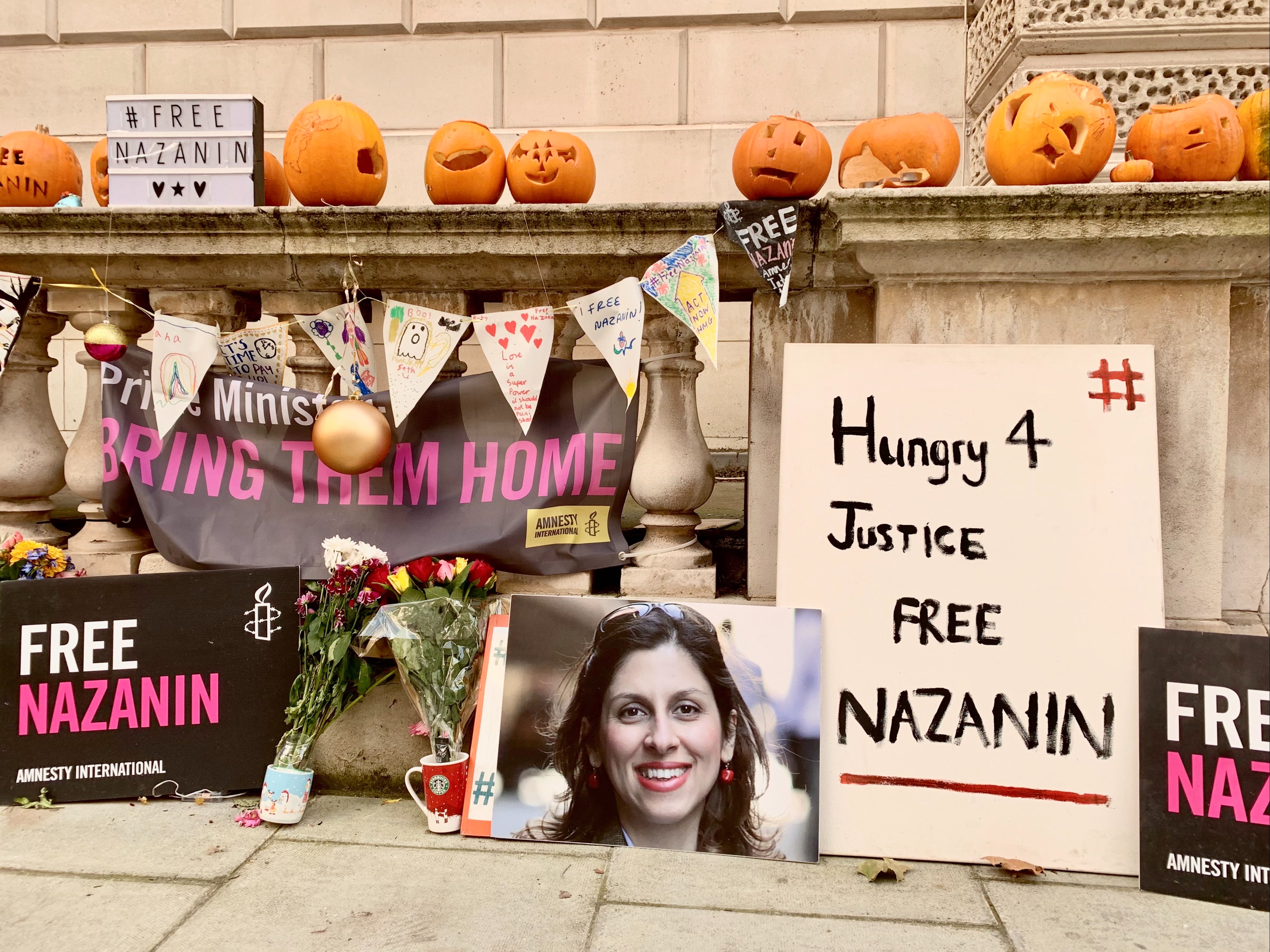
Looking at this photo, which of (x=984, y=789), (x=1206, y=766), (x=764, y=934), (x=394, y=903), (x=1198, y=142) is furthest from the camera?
(x=1198, y=142)

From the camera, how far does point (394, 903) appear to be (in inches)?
79.9

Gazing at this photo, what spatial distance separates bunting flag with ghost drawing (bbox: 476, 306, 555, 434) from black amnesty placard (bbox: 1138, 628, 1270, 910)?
1.84 meters

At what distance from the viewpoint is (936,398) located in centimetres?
247

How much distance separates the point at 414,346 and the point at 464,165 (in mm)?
632

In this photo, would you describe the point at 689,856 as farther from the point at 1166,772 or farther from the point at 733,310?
the point at 733,310

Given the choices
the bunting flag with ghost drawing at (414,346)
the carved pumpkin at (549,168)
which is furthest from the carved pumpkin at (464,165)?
the bunting flag with ghost drawing at (414,346)

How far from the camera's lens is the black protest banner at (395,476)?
2.77 m

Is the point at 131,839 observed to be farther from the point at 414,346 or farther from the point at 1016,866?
the point at 1016,866

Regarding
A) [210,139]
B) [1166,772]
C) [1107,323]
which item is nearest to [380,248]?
[210,139]

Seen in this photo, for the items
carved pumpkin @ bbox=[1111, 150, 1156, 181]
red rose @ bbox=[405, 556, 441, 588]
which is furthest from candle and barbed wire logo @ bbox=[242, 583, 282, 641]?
carved pumpkin @ bbox=[1111, 150, 1156, 181]

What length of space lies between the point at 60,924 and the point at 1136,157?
3.50m

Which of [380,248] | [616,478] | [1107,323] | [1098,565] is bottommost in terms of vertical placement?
[1098,565]

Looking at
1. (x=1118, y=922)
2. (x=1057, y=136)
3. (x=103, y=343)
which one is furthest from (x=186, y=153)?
(x=1118, y=922)

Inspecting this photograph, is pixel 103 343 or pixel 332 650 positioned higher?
pixel 103 343
